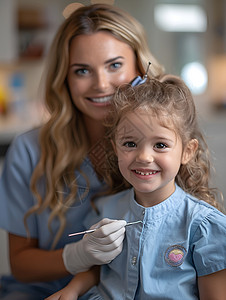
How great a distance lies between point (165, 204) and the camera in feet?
2.84

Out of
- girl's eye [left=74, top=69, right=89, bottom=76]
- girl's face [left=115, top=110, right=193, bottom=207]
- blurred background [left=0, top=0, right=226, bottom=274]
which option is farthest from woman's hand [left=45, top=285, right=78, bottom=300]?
blurred background [left=0, top=0, right=226, bottom=274]

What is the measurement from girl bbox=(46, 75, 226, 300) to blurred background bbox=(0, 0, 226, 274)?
69.5 inches

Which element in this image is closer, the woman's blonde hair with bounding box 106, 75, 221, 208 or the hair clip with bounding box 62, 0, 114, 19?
the woman's blonde hair with bounding box 106, 75, 221, 208

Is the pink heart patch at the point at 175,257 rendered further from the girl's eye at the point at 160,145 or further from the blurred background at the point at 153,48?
the blurred background at the point at 153,48

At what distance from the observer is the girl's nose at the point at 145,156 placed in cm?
77

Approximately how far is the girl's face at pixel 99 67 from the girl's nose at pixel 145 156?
0.29m

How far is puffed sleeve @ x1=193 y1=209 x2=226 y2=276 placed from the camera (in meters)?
0.79

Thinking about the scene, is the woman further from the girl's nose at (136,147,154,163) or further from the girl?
the girl's nose at (136,147,154,163)

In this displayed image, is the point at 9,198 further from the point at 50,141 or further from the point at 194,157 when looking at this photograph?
the point at 194,157

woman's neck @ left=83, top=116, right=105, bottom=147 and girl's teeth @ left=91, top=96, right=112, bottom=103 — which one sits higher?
girl's teeth @ left=91, top=96, right=112, bottom=103

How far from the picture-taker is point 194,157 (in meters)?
0.88

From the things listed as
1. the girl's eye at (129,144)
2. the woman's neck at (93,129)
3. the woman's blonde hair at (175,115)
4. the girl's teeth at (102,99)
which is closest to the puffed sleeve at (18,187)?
the woman's neck at (93,129)

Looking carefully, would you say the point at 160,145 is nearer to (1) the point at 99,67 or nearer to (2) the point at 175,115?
(2) the point at 175,115

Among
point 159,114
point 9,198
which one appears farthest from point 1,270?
point 159,114
